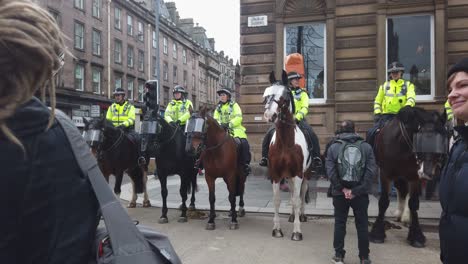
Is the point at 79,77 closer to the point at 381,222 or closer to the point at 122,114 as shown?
the point at 122,114

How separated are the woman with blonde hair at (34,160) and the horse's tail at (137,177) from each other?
355 inches

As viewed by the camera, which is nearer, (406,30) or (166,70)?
(406,30)

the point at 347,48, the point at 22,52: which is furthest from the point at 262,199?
the point at 22,52

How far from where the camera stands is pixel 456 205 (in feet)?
7.39

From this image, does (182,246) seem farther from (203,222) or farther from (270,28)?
(270,28)

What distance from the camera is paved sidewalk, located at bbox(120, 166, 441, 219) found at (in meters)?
9.05

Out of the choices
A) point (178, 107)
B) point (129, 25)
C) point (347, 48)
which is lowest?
point (178, 107)

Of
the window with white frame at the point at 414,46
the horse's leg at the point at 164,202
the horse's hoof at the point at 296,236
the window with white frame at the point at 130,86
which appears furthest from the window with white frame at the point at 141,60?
the horse's hoof at the point at 296,236

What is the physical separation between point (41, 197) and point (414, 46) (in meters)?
14.5

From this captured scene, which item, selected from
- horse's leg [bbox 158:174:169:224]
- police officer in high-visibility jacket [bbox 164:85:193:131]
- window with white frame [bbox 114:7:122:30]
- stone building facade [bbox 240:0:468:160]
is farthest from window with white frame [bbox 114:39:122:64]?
horse's leg [bbox 158:174:169:224]

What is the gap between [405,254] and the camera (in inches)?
236

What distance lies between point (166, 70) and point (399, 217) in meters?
43.4

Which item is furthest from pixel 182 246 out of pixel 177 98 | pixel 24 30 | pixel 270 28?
pixel 270 28

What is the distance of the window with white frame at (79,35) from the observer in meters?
32.1
